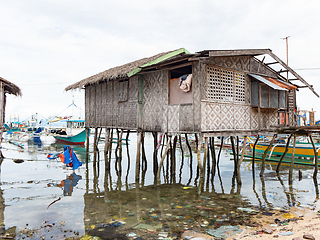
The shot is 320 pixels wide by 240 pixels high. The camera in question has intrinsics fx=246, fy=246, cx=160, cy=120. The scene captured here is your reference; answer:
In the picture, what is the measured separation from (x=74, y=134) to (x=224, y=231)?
82.4 ft

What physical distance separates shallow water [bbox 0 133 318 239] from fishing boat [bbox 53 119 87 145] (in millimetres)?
14152

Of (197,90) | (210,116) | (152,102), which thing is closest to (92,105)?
(152,102)

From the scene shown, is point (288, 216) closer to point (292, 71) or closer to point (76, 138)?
point (292, 71)

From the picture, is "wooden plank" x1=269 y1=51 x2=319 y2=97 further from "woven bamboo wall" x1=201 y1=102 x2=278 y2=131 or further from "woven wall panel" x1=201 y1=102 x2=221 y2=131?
"woven wall panel" x1=201 y1=102 x2=221 y2=131

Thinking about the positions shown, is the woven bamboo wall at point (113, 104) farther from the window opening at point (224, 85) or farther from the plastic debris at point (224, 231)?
the plastic debris at point (224, 231)

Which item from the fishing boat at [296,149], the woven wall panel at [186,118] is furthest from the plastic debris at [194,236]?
the fishing boat at [296,149]

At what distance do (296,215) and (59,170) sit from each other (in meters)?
11.5

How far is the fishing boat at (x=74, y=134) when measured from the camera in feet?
90.5

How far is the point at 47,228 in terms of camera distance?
588 centimetres

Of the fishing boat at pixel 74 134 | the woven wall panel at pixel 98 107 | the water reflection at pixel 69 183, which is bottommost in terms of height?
the water reflection at pixel 69 183

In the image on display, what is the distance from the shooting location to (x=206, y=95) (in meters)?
9.07

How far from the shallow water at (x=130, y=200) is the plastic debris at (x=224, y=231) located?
0.90ft

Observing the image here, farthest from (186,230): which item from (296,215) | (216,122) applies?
(216,122)

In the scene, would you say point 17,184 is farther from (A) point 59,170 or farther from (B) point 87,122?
(B) point 87,122
